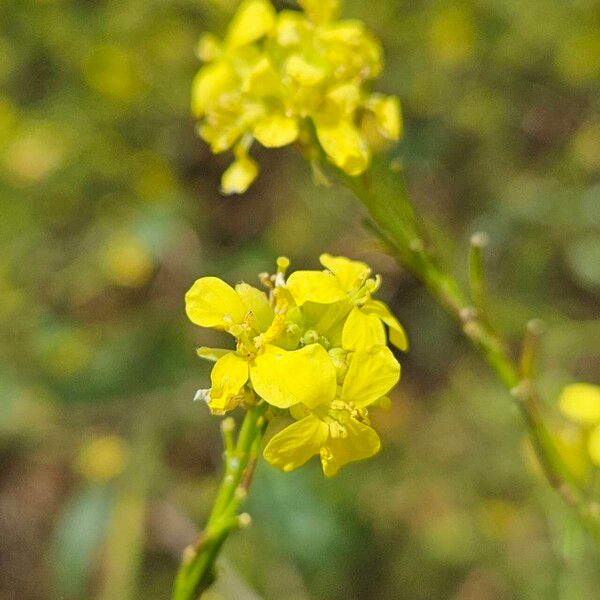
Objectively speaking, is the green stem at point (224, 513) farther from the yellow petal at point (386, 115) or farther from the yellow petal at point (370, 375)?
the yellow petal at point (386, 115)

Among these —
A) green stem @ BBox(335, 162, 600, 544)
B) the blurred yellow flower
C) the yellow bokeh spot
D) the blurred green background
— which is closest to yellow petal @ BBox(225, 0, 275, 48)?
green stem @ BBox(335, 162, 600, 544)

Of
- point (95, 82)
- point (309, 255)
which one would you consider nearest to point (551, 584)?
point (309, 255)

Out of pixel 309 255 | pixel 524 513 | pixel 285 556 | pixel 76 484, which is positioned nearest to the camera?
pixel 285 556

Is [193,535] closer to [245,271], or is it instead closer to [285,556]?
[285,556]

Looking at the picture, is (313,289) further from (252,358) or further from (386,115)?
(386,115)

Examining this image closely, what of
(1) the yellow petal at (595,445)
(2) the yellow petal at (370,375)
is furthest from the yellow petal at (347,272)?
(1) the yellow petal at (595,445)

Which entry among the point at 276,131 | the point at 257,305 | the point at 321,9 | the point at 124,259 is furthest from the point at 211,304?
the point at 124,259
